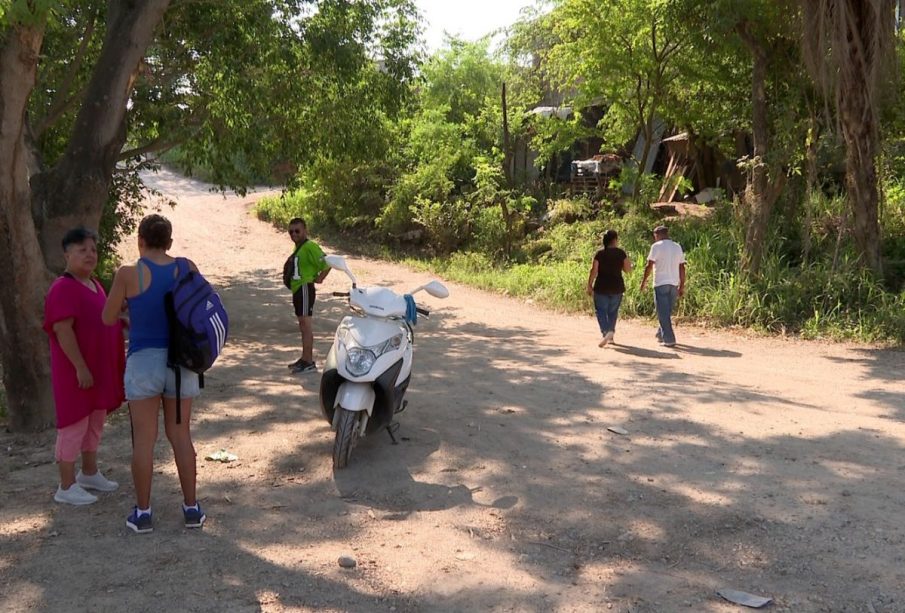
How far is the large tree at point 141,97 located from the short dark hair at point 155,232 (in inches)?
73.0

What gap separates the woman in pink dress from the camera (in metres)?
4.42

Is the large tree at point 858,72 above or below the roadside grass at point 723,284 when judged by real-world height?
above

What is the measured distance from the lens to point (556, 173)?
2497cm

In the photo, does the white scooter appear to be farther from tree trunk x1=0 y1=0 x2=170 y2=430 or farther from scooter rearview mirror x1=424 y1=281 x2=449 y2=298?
tree trunk x1=0 y1=0 x2=170 y2=430

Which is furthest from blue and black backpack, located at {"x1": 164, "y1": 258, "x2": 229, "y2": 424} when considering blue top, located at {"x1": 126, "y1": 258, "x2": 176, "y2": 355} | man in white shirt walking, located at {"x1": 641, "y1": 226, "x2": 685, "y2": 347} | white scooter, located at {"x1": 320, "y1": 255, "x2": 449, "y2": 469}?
man in white shirt walking, located at {"x1": 641, "y1": 226, "x2": 685, "y2": 347}

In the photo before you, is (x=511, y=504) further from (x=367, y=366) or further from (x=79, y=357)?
(x=79, y=357)

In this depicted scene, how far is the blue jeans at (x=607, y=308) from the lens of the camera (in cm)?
1006

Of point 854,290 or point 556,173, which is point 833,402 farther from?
point 556,173

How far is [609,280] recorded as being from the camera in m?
10.0

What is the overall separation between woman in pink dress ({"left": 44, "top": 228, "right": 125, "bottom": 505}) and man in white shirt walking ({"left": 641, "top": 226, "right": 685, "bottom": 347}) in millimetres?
7166

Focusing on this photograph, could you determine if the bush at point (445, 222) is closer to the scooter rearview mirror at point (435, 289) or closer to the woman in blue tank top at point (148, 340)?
the scooter rearview mirror at point (435, 289)

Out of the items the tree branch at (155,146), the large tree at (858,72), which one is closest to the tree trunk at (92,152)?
the tree branch at (155,146)

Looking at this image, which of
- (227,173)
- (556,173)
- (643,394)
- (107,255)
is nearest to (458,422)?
(643,394)

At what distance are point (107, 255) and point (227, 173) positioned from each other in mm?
3928
